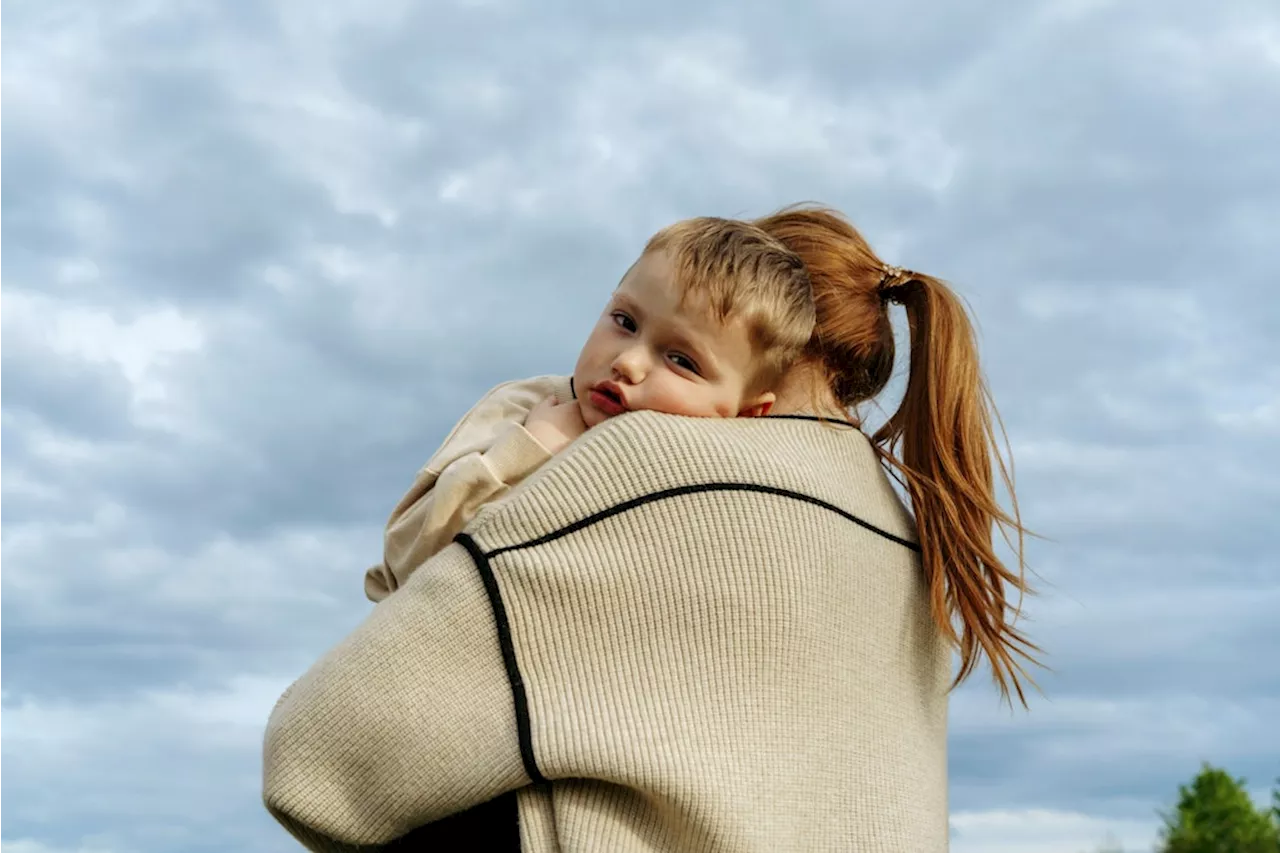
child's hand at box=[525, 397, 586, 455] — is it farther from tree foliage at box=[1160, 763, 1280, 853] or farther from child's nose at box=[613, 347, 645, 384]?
tree foliage at box=[1160, 763, 1280, 853]

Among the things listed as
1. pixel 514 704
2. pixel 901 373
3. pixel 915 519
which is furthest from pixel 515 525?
pixel 901 373

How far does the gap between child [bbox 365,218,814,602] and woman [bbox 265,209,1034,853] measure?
0.58 ft

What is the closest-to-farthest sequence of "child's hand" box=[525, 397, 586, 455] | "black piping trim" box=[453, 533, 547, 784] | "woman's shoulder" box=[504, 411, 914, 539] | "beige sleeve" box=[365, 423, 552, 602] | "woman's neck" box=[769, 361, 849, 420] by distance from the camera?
1. "black piping trim" box=[453, 533, 547, 784]
2. "woman's shoulder" box=[504, 411, 914, 539]
3. "beige sleeve" box=[365, 423, 552, 602]
4. "child's hand" box=[525, 397, 586, 455]
5. "woman's neck" box=[769, 361, 849, 420]

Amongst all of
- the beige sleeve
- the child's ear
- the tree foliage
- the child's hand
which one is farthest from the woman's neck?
the tree foliage

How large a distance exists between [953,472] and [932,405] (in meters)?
0.18

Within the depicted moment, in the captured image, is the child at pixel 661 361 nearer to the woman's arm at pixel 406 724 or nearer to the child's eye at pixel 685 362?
the child's eye at pixel 685 362

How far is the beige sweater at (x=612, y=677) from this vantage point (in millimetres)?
2406

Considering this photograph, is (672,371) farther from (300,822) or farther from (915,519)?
(300,822)

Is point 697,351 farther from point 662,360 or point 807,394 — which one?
point 807,394

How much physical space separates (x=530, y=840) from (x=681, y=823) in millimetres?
263

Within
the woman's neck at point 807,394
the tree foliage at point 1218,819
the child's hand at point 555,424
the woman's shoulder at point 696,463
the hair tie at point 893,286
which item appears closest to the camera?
the woman's shoulder at point 696,463

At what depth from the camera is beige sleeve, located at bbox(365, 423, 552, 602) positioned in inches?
106

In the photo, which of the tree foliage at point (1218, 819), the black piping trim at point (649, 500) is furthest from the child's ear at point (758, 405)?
the tree foliage at point (1218, 819)

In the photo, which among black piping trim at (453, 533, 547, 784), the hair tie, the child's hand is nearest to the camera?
black piping trim at (453, 533, 547, 784)
